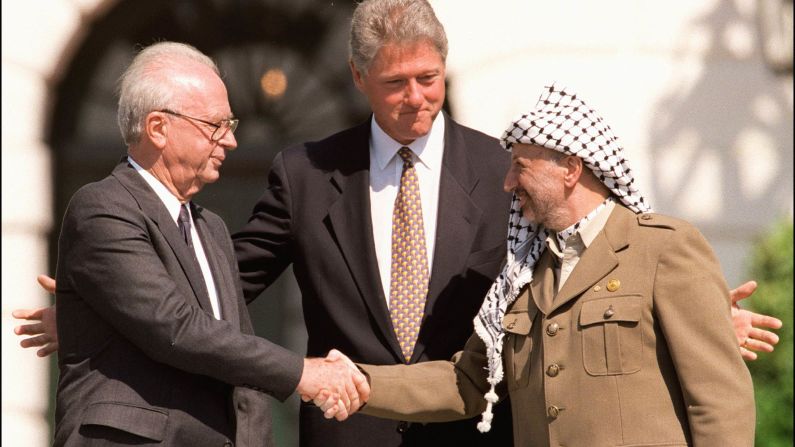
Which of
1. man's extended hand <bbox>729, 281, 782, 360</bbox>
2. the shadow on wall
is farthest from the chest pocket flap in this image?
the shadow on wall

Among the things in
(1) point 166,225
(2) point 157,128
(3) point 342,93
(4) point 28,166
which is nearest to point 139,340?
(1) point 166,225

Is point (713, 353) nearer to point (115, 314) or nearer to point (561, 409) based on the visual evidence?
point (561, 409)

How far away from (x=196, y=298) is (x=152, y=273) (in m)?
0.18

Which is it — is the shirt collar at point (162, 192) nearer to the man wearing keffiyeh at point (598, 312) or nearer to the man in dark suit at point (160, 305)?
the man in dark suit at point (160, 305)

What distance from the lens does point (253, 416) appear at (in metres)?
3.77

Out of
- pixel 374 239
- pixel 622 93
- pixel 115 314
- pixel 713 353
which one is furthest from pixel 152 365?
pixel 622 93

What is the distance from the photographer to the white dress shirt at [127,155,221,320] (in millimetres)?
3707

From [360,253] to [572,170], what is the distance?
89 cm

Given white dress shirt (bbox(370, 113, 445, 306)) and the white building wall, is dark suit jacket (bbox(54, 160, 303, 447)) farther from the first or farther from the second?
the white building wall

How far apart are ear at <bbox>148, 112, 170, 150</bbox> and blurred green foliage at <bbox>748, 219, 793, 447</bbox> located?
363cm

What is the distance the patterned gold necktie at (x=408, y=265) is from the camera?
411cm

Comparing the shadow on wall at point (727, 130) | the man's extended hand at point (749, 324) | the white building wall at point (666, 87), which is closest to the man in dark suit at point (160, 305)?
the man's extended hand at point (749, 324)

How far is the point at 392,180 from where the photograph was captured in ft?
14.0

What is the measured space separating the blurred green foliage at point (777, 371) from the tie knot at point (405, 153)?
281cm
